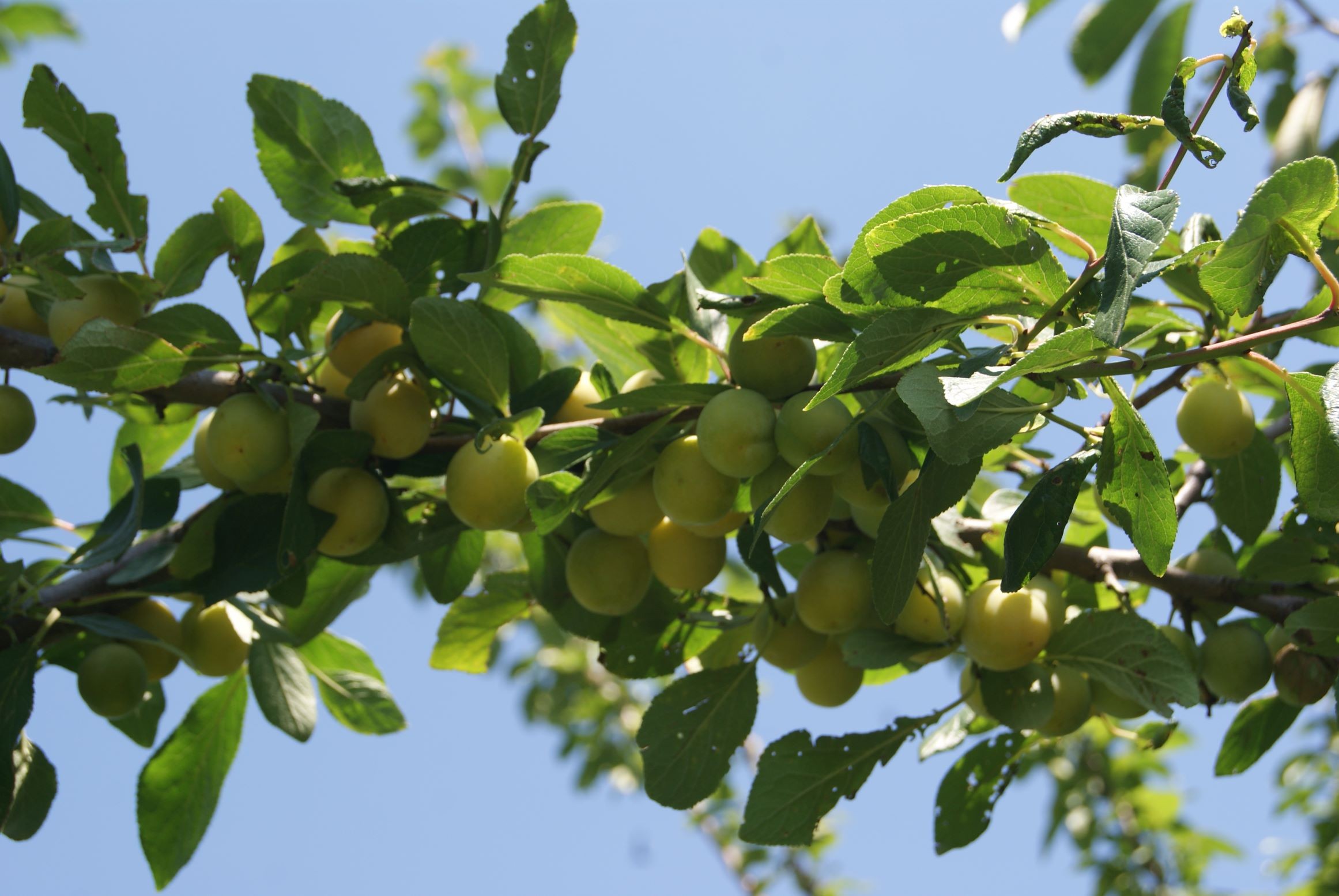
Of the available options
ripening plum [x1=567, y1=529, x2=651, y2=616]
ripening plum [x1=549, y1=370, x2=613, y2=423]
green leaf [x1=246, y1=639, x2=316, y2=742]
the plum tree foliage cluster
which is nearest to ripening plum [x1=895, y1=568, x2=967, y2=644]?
the plum tree foliage cluster

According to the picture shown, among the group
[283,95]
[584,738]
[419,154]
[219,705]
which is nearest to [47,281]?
[283,95]

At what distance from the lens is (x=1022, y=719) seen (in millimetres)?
1446

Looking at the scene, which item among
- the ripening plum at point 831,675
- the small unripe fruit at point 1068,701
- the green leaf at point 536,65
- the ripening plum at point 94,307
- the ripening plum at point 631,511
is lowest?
the small unripe fruit at point 1068,701

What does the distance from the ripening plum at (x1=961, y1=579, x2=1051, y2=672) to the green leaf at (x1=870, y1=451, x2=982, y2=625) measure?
12.9 inches

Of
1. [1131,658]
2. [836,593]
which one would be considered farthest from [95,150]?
[1131,658]

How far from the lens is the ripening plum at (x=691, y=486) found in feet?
4.19

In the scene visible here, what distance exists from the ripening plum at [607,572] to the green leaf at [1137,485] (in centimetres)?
65

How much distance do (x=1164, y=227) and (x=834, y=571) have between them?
2.25 feet

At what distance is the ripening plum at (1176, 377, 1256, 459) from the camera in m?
1.44

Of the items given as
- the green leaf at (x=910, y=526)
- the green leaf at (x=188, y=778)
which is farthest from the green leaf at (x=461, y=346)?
the green leaf at (x=188, y=778)

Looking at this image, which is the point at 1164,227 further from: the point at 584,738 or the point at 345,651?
the point at 584,738

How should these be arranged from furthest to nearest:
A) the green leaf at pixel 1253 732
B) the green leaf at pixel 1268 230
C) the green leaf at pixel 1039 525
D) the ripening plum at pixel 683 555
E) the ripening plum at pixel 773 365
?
the green leaf at pixel 1253 732, the ripening plum at pixel 683 555, the ripening plum at pixel 773 365, the green leaf at pixel 1039 525, the green leaf at pixel 1268 230

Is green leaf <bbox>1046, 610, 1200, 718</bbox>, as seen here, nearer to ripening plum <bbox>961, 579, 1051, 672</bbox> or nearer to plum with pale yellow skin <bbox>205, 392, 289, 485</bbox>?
ripening plum <bbox>961, 579, 1051, 672</bbox>

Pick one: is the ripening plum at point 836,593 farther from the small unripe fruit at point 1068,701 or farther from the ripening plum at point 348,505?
the ripening plum at point 348,505
